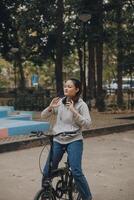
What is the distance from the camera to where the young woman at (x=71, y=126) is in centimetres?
629

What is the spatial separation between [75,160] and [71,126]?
16.0 inches

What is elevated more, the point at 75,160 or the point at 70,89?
the point at 70,89

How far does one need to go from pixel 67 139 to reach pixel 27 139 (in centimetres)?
727

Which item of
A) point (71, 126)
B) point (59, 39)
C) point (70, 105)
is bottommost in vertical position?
point (71, 126)

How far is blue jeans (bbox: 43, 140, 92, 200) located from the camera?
624 centimetres

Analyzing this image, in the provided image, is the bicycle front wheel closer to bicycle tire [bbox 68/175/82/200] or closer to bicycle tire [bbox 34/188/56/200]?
bicycle tire [bbox 68/175/82/200]

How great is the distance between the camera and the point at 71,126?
641 cm

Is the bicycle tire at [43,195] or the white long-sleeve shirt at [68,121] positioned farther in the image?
the white long-sleeve shirt at [68,121]

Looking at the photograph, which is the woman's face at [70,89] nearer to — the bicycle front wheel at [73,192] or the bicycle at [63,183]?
the bicycle at [63,183]

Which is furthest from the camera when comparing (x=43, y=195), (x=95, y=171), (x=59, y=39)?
(x=59, y=39)

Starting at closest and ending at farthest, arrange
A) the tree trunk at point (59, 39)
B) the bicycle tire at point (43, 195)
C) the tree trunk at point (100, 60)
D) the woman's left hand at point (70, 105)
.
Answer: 1. the bicycle tire at point (43, 195)
2. the woman's left hand at point (70, 105)
3. the tree trunk at point (100, 60)
4. the tree trunk at point (59, 39)

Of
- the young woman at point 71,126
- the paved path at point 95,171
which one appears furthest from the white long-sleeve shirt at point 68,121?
the paved path at point 95,171

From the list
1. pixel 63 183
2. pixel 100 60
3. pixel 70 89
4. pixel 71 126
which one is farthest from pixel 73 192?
pixel 100 60

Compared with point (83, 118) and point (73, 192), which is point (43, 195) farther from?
point (83, 118)
